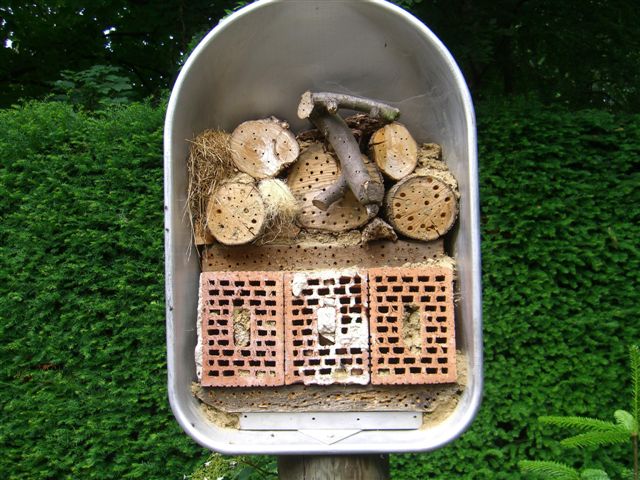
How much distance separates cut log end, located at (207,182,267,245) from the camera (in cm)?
171

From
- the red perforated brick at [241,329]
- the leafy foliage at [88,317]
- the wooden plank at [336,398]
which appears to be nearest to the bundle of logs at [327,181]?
the red perforated brick at [241,329]

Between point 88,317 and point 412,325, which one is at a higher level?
point 412,325

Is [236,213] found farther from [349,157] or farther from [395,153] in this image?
[395,153]

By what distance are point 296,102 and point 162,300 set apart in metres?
1.70

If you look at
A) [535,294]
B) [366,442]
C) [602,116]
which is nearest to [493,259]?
[535,294]

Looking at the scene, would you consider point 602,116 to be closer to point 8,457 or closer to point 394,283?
point 394,283

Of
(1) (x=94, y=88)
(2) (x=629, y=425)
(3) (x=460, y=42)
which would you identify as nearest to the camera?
(2) (x=629, y=425)

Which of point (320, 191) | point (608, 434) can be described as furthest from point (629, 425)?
point (320, 191)

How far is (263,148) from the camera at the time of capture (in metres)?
1.82

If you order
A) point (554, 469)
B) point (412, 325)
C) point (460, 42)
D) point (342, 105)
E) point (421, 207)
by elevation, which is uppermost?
point (460, 42)

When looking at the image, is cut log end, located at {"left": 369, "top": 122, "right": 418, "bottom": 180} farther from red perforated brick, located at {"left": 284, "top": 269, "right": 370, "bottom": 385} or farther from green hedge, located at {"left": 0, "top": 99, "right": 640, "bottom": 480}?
green hedge, located at {"left": 0, "top": 99, "right": 640, "bottom": 480}

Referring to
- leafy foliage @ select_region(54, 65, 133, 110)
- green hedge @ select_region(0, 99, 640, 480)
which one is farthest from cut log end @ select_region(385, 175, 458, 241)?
leafy foliage @ select_region(54, 65, 133, 110)

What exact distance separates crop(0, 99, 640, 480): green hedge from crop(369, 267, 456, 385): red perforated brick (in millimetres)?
1628

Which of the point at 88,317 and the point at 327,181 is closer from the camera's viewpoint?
the point at 327,181
